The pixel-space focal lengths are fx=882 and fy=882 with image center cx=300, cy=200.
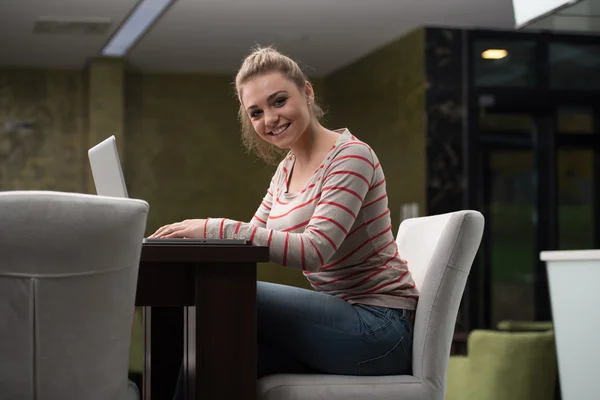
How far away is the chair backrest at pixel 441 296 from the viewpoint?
1.80 meters

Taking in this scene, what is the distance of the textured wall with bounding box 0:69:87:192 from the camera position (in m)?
8.40

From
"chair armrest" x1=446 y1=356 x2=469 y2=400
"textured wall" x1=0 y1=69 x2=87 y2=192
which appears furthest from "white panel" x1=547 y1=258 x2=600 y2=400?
"textured wall" x1=0 y1=69 x2=87 y2=192

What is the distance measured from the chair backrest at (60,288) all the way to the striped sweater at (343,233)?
18.1 inches

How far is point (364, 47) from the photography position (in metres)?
7.55

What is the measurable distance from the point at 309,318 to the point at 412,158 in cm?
517

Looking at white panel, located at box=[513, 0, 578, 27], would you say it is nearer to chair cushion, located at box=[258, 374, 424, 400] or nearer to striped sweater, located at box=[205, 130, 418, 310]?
striped sweater, located at box=[205, 130, 418, 310]

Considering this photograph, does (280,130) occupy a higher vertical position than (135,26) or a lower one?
lower

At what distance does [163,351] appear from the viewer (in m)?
2.16

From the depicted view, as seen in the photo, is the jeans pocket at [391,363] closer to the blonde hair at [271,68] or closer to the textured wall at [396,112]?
the blonde hair at [271,68]

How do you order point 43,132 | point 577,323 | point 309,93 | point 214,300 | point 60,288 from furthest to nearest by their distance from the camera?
point 43,132
point 577,323
point 309,93
point 214,300
point 60,288

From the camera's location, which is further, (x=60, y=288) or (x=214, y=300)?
(x=214, y=300)

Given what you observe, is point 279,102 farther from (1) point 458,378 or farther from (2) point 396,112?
→ (2) point 396,112

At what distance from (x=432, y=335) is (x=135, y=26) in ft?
18.4

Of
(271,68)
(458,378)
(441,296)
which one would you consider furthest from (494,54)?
(441,296)
